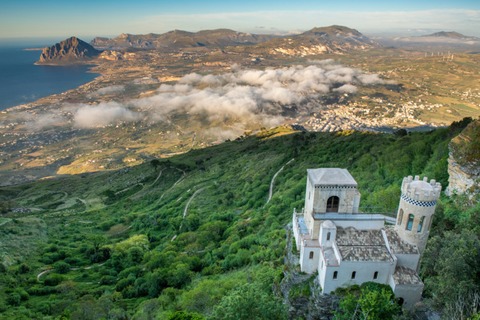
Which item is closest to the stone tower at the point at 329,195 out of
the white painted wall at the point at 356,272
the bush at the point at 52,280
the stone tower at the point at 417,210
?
the white painted wall at the point at 356,272

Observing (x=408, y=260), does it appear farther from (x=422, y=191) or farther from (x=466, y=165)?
(x=466, y=165)

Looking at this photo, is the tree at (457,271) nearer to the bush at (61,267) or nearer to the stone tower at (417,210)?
the stone tower at (417,210)

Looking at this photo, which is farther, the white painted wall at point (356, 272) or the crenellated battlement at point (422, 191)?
the white painted wall at point (356, 272)

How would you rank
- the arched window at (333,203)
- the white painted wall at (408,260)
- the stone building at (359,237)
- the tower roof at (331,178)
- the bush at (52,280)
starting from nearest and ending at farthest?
the stone building at (359,237)
the white painted wall at (408,260)
the tower roof at (331,178)
the arched window at (333,203)
the bush at (52,280)

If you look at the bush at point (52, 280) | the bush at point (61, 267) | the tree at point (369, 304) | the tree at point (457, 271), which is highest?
the tree at point (457, 271)

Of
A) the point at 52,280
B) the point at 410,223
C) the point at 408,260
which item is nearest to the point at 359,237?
the point at 408,260

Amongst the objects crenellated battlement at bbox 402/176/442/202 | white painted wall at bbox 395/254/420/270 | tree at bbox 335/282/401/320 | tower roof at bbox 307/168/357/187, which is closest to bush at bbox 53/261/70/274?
tower roof at bbox 307/168/357/187

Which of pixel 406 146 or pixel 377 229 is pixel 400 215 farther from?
pixel 406 146

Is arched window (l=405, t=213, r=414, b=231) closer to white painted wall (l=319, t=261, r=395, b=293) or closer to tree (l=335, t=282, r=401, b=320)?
white painted wall (l=319, t=261, r=395, b=293)
